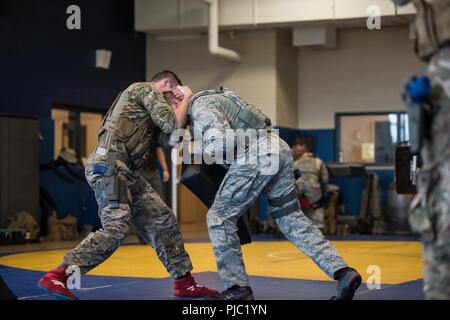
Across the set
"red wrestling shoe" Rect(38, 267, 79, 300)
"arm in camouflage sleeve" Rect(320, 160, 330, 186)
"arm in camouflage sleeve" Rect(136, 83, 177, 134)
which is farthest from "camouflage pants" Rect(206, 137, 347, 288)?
"arm in camouflage sleeve" Rect(320, 160, 330, 186)

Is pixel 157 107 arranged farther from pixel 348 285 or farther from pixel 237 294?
pixel 348 285

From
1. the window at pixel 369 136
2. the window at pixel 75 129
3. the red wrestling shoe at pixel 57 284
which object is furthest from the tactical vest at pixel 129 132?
the window at pixel 369 136

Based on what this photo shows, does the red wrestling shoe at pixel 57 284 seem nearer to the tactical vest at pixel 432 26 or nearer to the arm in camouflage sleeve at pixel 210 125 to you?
the arm in camouflage sleeve at pixel 210 125

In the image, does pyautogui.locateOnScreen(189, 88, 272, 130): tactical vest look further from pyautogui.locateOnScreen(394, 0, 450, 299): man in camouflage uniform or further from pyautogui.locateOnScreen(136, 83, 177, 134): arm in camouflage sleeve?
pyautogui.locateOnScreen(394, 0, 450, 299): man in camouflage uniform

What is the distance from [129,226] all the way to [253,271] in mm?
2504

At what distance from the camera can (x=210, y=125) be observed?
5672 millimetres

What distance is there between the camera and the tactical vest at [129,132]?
20.3 feet

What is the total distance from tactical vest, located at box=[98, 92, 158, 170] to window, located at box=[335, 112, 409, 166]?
11.7 metres

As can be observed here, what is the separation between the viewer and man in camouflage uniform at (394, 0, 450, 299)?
142 inches

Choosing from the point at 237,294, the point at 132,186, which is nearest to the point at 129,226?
the point at 132,186

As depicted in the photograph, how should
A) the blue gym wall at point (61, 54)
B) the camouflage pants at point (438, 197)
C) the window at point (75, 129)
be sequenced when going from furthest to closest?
the window at point (75, 129), the blue gym wall at point (61, 54), the camouflage pants at point (438, 197)

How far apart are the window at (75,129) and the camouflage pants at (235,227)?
9864 millimetres

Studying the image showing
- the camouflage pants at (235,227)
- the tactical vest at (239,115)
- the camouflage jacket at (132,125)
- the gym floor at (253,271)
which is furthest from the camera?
the gym floor at (253,271)

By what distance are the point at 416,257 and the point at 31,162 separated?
21.0 ft
